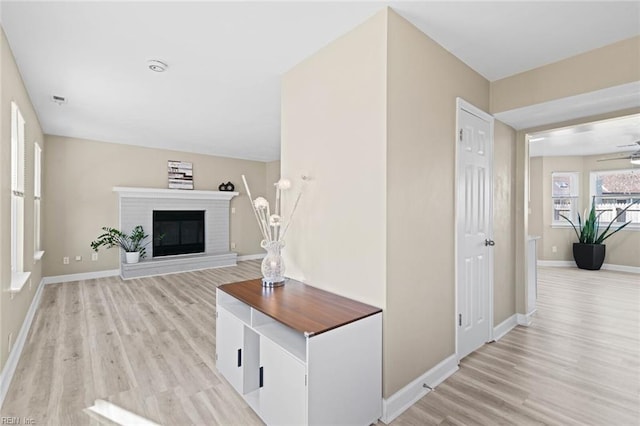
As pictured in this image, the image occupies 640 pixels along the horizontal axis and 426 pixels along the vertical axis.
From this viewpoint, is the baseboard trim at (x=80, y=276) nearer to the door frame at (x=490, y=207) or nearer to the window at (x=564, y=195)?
the door frame at (x=490, y=207)

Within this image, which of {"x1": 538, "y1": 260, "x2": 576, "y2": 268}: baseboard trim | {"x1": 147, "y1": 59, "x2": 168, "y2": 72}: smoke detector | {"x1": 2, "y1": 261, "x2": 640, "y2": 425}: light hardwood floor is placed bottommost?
{"x1": 2, "y1": 261, "x2": 640, "y2": 425}: light hardwood floor

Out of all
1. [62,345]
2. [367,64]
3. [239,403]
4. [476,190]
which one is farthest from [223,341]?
[476,190]

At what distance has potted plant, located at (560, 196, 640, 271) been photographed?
5969 millimetres

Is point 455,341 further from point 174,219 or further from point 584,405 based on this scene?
point 174,219

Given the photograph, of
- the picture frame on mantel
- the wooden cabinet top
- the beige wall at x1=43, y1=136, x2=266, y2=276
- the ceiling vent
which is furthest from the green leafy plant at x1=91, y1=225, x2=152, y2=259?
the wooden cabinet top

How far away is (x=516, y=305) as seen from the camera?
333 centimetres

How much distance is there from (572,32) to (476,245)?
5.53ft

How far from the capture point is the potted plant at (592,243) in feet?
19.6

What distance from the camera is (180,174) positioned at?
21.2 feet

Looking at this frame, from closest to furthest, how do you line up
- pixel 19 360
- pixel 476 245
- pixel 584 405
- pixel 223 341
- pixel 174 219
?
pixel 584 405, pixel 223 341, pixel 19 360, pixel 476 245, pixel 174 219

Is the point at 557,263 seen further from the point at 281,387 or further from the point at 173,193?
the point at 173,193

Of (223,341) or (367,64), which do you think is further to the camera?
(223,341)

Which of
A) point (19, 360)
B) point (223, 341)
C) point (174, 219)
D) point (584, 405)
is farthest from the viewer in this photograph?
point (174, 219)

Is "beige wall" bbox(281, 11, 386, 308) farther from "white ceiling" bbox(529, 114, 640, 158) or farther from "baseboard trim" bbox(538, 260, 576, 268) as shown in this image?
"baseboard trim" bbox(538, 260, 576, 268)
